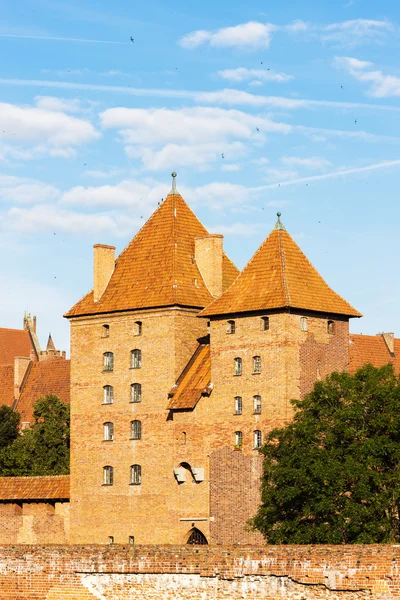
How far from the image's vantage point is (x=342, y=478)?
180 ft

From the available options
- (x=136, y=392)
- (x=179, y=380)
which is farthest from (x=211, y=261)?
(x=136, y=392)

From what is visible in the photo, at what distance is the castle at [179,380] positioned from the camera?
64.2 m

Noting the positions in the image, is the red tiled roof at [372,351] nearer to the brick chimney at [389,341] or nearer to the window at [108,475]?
the brick chimney at [389,341]

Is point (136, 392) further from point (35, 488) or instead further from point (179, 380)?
point (35, 488)

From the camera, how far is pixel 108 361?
71.1m

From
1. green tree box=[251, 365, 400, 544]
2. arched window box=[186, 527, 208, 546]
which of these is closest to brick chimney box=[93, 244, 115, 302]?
arched window box=[186, 527, 208, 546]

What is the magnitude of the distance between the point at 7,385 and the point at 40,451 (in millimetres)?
30105

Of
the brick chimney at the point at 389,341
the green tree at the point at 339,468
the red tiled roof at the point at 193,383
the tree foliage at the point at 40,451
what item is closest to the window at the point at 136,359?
the red tiled roof at the point at 193,383

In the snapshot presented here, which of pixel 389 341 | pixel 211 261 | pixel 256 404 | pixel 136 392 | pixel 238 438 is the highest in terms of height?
pixel 211 261

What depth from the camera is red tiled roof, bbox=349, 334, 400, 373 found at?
287 ft

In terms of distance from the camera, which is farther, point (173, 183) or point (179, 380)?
point (173, 183)

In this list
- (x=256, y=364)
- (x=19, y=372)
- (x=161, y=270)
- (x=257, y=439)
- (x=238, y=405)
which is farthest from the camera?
(x=19, y=372)

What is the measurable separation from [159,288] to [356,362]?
1924 centimetres

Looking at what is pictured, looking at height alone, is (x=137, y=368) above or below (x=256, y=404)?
above
